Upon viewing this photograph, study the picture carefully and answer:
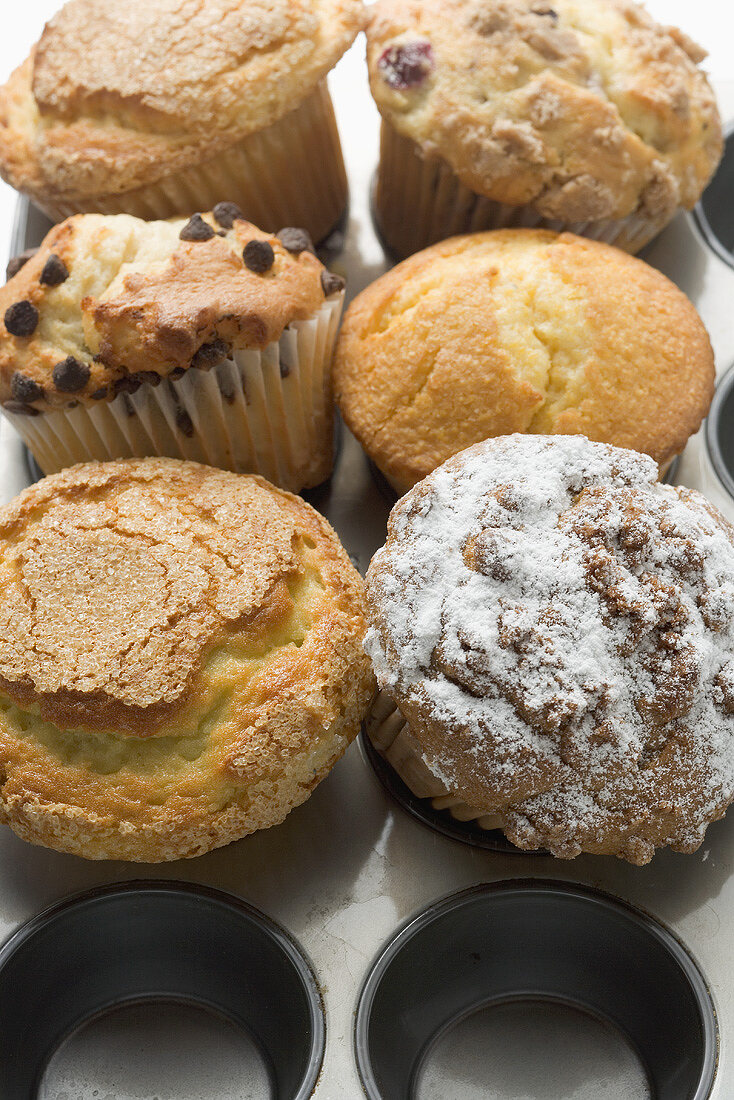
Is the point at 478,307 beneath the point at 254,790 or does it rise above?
above

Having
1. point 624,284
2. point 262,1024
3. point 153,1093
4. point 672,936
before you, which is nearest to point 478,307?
point 624,284

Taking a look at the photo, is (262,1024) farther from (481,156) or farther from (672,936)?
(481,156)

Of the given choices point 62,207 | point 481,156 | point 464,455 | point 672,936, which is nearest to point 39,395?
point 62,207

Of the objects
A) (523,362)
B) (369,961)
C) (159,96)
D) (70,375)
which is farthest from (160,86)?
(369,961)

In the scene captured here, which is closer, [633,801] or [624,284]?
[633,801]

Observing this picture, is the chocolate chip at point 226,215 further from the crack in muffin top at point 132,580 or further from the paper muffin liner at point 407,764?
the paper muffin liner at point 407,764

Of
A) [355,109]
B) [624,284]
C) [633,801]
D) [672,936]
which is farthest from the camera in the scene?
[355,109]

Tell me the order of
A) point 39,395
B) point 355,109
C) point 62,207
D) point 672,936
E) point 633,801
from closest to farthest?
point 633,801 → point 672,936 → point 39,395 → point 62,207 → point 355,109

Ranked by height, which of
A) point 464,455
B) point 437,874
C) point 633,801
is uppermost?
point 464,455
